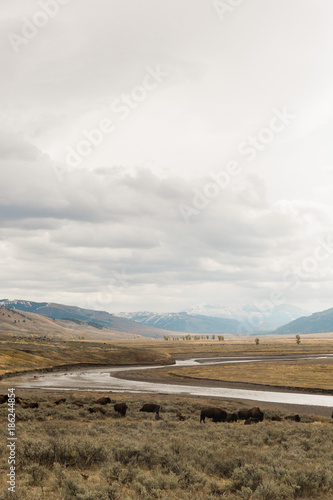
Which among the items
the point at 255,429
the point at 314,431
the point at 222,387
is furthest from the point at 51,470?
the point at 222,387

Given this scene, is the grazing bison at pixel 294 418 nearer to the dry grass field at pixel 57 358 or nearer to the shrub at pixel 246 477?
A: the shrub at pixel 246 477

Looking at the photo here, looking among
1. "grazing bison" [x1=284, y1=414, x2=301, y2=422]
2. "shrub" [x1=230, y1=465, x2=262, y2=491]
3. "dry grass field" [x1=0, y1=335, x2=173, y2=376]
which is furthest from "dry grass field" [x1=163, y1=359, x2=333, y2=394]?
"shrub" [x1=230, y1=465, x2=262, y2=491]

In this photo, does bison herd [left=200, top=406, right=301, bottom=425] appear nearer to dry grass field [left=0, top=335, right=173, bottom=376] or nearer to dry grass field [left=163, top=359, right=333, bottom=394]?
dry grass field [left=163, top=359, right=333, bottom=394]

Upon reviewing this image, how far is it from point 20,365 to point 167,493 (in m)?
82.6

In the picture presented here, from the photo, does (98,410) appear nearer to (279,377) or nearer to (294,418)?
(294,418)

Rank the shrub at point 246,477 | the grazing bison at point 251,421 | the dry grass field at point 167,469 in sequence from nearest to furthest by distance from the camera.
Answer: the dry grass field at point 167,469 < the shrub at point 246,477 < the grazing bison at point 251,421

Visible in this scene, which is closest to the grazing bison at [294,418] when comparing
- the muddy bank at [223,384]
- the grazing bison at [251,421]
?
the grazing bison at [251,421]

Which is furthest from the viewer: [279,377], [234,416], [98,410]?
[279,377]

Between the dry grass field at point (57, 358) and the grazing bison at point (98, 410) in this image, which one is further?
the dry grass field at point (57, 358)

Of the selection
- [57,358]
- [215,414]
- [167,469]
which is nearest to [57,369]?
[57,358]

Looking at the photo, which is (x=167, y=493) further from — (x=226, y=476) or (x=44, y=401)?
(x=44, y=401)

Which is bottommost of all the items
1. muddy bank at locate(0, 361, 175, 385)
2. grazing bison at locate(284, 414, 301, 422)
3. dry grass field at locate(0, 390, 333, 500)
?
muddy bank at locate(0, 361, 175, 385)

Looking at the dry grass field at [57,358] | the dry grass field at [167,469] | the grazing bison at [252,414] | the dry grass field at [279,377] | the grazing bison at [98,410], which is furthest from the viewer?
the dry grass field at [57,358]

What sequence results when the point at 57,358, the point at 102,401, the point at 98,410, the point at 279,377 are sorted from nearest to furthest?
the point at 98,410
the point at 102,401
the point at 279,377
the point at 57,358
